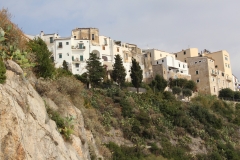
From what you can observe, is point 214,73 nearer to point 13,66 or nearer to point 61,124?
point 61,124

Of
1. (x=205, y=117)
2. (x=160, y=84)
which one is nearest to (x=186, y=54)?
(x=160, y=84)

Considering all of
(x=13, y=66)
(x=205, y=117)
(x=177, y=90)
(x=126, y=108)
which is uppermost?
(x=177, y=90)

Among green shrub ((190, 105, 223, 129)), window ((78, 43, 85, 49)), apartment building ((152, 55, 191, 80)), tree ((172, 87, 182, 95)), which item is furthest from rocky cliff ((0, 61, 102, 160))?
apartment building ((152, 55, 191, 80))

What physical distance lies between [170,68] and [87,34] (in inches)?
764

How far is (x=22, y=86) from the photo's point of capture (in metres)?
12.8

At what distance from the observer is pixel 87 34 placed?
70000 millimetres

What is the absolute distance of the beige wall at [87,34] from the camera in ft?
229

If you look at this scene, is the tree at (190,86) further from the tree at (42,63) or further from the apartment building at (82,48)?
the tree at (42,63)

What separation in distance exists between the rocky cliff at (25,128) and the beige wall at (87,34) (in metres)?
55.9

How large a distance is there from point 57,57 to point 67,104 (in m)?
47.0

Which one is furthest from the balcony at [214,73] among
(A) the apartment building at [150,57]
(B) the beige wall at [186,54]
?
(A) the apartment building at [150,57]

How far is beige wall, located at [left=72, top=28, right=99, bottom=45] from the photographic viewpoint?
6973 cm

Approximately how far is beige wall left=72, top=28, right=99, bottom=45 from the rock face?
56044 mm

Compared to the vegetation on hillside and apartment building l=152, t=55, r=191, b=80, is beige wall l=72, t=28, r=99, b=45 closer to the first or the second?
apartment building l=152, t=55, r=191, b=80
